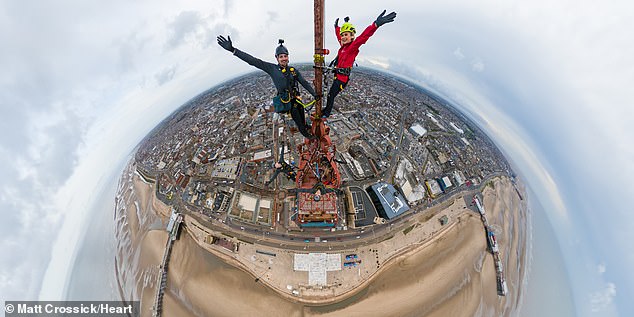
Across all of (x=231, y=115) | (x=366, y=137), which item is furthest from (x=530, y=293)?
(x=231, y=115)

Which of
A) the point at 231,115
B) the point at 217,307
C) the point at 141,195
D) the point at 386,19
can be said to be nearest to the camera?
the point at 386,19

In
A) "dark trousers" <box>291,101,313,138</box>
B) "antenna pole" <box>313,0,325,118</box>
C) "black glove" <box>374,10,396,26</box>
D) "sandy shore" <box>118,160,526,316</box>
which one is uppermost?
"antenna pole" <box>313,0,325,118</box>

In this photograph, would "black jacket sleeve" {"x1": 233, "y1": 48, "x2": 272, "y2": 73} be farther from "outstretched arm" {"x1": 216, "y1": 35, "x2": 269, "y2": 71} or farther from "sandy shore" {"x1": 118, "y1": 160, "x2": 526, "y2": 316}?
"sandy shore" {"x1": 118, "y1": 160, "x2": 526, "y2": 316}

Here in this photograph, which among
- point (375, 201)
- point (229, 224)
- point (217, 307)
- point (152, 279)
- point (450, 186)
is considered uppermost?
point (450, 186)

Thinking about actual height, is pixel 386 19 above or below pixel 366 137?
below

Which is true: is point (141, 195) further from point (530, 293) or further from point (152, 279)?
point (530, 293)

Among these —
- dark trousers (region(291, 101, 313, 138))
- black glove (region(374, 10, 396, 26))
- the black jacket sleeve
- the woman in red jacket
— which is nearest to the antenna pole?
the woman in red jacket

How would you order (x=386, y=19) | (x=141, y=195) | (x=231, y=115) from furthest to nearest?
(x=231, y=115) < (x=141, y=195) < (x=386, y=19)

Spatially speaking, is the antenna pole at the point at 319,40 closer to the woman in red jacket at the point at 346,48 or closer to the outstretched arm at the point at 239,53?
the woman in red jacket at the point at 346,48

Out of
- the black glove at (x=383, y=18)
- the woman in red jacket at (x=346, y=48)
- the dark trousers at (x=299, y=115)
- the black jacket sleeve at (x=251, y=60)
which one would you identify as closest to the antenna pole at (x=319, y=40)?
the woman in red jacket at (x=346, y=48)
